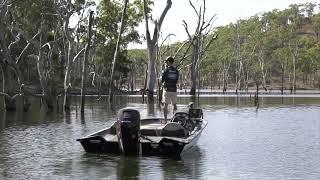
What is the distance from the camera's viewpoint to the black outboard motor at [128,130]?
14789mm

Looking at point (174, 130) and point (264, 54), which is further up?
point (264, 54)

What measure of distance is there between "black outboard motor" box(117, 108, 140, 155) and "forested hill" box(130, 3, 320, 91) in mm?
96158

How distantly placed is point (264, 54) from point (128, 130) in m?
111

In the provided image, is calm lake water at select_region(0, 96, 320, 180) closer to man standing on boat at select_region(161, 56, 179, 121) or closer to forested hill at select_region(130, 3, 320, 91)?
man standing on boat at select_region(161, 56, 179, 121)

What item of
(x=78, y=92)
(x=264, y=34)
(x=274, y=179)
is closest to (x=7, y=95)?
(x=274, y=179)

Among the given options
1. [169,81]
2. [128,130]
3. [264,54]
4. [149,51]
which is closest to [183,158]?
[128,130]

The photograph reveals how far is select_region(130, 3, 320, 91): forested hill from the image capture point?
11788 centimetres


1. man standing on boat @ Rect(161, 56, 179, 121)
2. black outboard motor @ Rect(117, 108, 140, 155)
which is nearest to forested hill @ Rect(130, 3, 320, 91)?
man standing on boat @ Rect(161, 56, 179, 121)

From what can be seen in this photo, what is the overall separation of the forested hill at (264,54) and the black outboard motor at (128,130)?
315 feet

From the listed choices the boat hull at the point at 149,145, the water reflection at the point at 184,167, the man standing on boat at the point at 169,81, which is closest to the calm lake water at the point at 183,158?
the water reflection at the point at 184,167

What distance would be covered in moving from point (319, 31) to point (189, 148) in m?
133

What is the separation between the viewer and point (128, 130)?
14.8 meters

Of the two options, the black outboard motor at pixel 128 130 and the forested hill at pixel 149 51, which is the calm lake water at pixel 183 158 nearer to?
the black outboard motor at pixel 128 130

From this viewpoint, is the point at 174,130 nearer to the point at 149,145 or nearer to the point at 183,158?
the point at 183,158
